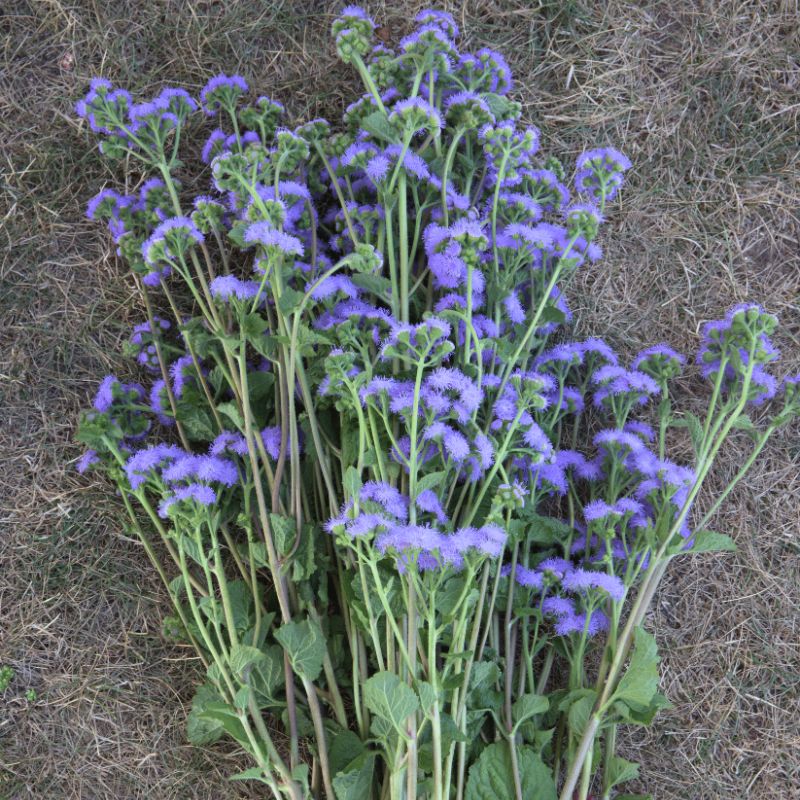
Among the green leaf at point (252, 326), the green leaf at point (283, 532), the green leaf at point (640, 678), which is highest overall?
the green leaf at point (252, 326)

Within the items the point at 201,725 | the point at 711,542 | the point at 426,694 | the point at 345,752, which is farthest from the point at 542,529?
the point at 201,725

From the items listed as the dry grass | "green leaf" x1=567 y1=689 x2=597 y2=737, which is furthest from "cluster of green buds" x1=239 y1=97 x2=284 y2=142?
"green leaf" x1=567 y1=689 x2=597 y2=737

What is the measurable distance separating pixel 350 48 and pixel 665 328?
993mm

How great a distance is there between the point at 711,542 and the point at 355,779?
0.81 metres

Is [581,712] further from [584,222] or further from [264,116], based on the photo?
[264,116]

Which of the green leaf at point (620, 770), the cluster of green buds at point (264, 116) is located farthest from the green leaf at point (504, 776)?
the cluster of green buds at point (264, 116)

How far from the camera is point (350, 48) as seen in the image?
4.81 feet

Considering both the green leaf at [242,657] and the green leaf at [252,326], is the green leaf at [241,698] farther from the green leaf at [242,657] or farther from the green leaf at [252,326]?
the green leaf at [252,326]

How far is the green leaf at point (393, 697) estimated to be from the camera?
1285 mm

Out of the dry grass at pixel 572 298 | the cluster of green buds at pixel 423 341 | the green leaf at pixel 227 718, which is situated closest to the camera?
the cluster of green buds at pixel 423 341

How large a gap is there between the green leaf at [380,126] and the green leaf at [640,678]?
3.55ft

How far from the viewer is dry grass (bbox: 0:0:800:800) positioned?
68.6 inches

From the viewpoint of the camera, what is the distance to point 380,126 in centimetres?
143

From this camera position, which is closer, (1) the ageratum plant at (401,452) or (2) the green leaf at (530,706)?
(1) the ageratum plant at (401,452)
